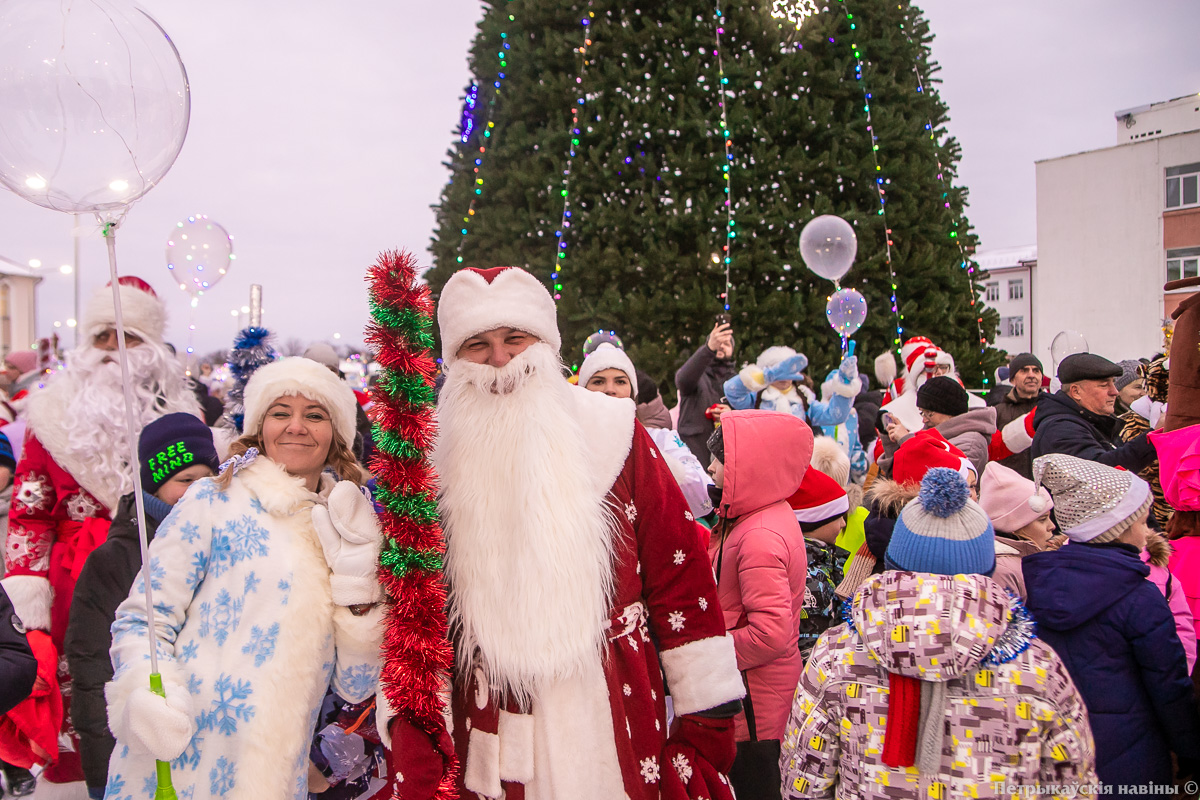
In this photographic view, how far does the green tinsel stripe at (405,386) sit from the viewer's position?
2037mm

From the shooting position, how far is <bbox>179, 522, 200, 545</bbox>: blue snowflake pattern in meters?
2.21

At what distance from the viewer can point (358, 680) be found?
2.27 metres

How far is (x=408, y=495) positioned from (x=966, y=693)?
5.41ft

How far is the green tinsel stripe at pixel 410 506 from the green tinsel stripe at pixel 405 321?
417mm

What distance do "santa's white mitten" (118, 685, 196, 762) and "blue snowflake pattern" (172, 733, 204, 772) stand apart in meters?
0.18

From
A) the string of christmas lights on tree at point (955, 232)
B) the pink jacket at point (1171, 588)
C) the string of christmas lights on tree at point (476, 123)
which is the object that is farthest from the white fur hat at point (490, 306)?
the string of christmas lights on tree at point (955, 232)

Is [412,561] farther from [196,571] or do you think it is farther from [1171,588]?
[1171,588]

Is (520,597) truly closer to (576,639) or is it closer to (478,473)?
(576,639)

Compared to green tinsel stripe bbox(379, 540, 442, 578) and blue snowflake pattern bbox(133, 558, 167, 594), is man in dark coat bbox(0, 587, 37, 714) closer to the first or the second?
blue snowflake pattern bbox(133, 558, 167, 594)

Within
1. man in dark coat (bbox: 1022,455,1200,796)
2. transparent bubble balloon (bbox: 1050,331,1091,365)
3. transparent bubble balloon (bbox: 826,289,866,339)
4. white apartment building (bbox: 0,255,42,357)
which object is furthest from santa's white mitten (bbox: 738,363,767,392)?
white apartment building (bbox: 0,255,42,357)

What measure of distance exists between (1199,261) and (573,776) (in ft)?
100

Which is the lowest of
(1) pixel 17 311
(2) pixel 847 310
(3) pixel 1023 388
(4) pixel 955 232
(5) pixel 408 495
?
(5) pixel 408 495

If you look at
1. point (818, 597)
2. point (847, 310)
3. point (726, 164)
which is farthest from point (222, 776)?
point (726, 164)

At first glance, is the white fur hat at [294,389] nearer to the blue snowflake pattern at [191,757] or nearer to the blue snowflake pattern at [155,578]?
the blue snowflake pattern at [155,578]
